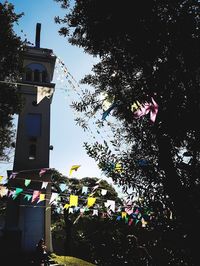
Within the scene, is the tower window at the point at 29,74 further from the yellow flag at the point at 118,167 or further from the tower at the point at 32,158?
the yellow flag at the point at 118,167

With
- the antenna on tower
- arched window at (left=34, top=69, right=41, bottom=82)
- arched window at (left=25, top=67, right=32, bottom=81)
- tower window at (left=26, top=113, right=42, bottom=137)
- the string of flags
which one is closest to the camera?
the string of flags

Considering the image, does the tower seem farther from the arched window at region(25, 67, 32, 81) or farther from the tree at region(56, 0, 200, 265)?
the tree at region(56, 0, 200, 265)

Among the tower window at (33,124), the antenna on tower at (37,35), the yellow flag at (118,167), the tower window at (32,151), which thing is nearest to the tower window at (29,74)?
the antenna on tower at (37,35)

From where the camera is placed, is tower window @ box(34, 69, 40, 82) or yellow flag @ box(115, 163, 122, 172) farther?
tower window @ box(34, 69, 40, 82)

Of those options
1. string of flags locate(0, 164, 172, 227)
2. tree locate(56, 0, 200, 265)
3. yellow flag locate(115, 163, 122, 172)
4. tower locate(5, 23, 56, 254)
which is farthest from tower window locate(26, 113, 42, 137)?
yellow flag locate(115, 163, 122, 172)

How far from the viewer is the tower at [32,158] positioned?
52.9 feet

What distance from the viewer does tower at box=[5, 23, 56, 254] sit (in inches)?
635

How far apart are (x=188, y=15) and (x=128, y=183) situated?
3.91 metres

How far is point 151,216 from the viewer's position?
13.6 feet

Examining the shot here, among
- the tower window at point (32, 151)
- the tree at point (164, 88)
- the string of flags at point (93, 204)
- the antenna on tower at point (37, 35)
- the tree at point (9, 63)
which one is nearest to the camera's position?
the tree at point (164, 88)

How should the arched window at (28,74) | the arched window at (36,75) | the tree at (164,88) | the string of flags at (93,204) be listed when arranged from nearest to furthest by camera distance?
the tree at (164,88) < the string of flags at (93,204) < the arched window at (28,74) < the arched window at (36,75)

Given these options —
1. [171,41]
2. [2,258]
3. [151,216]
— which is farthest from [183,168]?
[2,258]

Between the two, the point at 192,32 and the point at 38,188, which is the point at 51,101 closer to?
the point at 38,188

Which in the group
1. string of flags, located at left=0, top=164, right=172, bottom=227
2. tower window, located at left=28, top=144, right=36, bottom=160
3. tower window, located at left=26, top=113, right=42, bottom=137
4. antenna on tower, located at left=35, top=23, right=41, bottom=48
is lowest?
string of flags, located at left=0, top=164, right=172, bottom=227
